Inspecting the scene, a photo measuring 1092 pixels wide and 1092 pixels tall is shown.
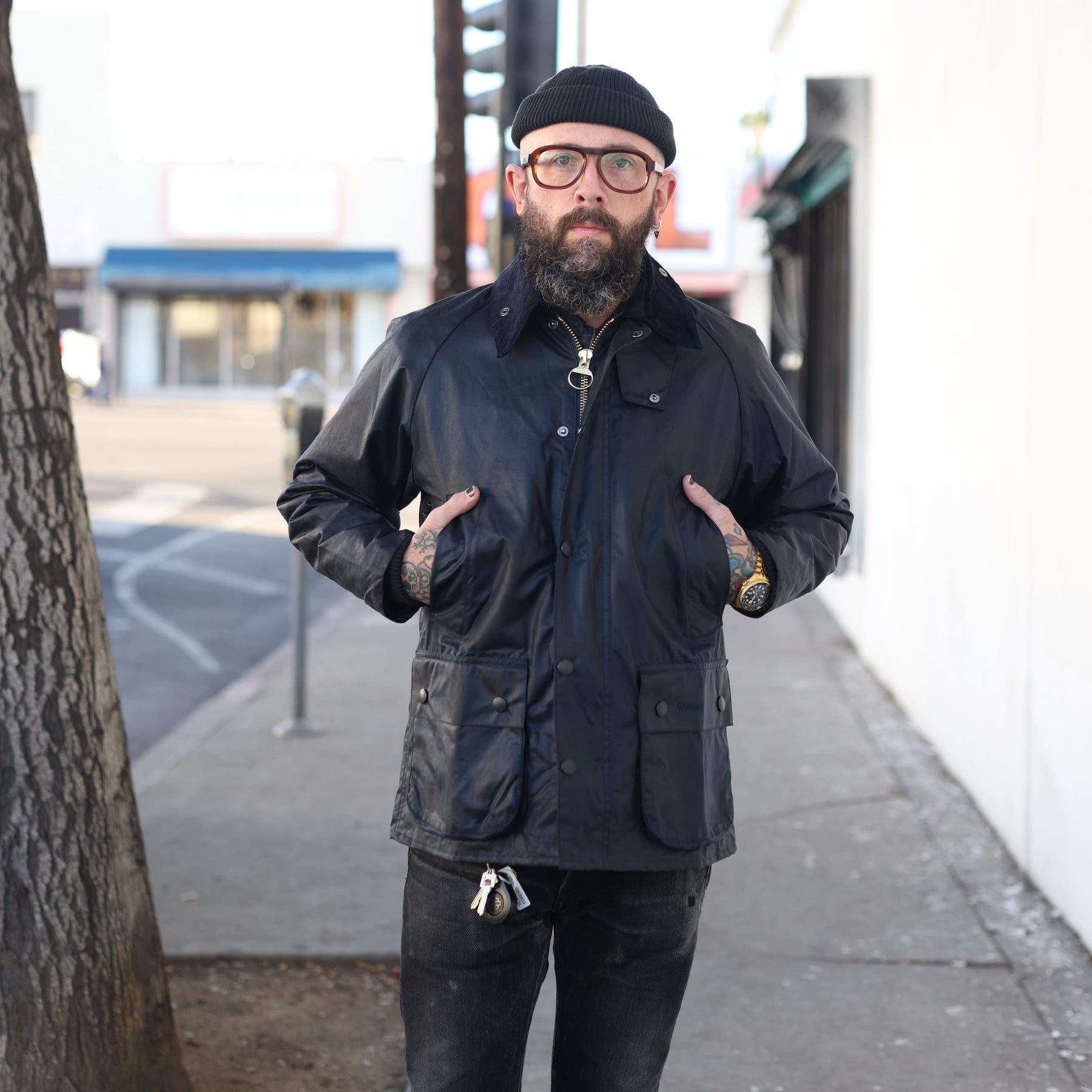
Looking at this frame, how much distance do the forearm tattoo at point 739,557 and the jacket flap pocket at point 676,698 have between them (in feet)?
0.46

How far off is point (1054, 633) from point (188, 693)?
196 inches

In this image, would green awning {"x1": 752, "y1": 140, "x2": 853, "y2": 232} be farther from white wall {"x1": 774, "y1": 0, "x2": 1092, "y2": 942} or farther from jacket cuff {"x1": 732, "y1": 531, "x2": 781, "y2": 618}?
jacket cuff {"x1": 732, "y1": 531, "x2": 781, "y2": 618}

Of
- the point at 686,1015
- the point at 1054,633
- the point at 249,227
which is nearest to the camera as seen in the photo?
the point at 686,1015

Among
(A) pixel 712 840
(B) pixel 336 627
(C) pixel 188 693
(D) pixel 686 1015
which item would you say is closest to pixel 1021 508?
(D) pixel 686 1015

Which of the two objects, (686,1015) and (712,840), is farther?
(686,1015)

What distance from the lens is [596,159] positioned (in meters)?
2.19

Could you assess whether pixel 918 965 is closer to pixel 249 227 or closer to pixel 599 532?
pixel 599 532

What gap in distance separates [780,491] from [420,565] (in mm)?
616

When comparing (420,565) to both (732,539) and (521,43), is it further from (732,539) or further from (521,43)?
(521,43)

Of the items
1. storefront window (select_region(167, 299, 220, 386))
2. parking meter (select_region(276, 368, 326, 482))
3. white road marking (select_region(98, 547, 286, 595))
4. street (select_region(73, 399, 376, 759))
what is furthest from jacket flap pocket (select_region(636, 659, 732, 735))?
storefront window (select_region(167, 299, 220, 386))

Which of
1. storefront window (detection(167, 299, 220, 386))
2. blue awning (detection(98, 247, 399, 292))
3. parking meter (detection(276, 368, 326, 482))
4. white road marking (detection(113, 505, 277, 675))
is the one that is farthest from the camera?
storefront window (detection(167, 299, 220, 386))

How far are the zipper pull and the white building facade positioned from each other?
30939 mm

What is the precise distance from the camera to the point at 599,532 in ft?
7.08

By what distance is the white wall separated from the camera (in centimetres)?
411
